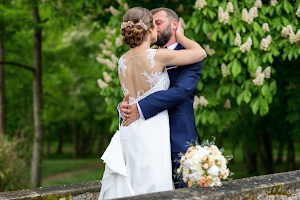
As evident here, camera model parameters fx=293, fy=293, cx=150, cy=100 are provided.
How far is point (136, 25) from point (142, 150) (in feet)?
3.54

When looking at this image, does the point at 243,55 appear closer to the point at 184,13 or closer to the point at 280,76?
the point at 184,13

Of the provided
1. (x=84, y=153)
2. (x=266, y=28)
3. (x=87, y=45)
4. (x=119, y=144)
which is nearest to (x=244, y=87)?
(x=266, y=28)

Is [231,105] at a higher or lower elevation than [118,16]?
lower

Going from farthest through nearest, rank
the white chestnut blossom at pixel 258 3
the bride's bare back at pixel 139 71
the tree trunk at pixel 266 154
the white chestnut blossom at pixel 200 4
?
1. the tree trunk at pixel 266 154
2. the white chestnut blossom at pixel 258 3
3. the white chestnut blossom at pixel 200 4
4. the bride's bare back at pixel 139 71

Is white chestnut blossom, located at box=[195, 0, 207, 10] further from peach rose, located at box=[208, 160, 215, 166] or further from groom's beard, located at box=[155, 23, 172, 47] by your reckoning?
peach rose, located at box=[208, 160, 215, 166]

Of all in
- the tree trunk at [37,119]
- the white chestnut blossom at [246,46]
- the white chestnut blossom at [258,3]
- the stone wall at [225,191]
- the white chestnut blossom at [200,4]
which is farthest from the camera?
the tree trunk at [37,119]

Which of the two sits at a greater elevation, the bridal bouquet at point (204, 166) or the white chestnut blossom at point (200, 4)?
the white chestnut blossom at point (200, 4)

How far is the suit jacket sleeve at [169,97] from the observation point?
2.46 meters

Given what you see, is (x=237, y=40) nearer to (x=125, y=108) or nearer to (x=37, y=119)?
(x=125, y=108)

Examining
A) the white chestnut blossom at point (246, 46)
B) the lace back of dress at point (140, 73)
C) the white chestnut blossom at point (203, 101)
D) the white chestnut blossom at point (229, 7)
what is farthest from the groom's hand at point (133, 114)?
the white chestnut blossom at point (229, 7)

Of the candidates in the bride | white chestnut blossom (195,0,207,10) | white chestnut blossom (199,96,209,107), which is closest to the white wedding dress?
the bride

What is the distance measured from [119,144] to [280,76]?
17.5 ft

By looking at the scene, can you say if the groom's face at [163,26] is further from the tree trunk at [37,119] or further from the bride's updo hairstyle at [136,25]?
the tree trunk at [37,119]

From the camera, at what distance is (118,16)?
17.3 feet
